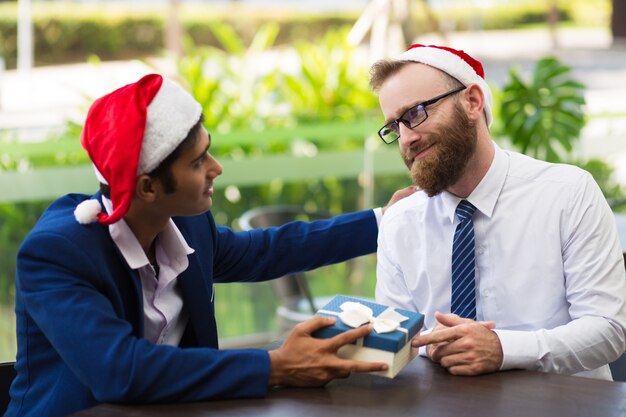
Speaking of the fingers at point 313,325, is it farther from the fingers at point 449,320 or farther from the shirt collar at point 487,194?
the shirt collar at point 487,194

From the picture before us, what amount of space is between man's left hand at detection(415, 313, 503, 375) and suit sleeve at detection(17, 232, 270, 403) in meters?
0.39

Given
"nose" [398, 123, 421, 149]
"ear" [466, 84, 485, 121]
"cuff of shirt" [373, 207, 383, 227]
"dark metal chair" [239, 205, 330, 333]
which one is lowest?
"dark metal chair" [239, 205, 330, 333]

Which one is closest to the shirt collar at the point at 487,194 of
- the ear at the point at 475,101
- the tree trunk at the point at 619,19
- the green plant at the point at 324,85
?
the ear at the point at 475,101

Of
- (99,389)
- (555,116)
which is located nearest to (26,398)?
(99,389)

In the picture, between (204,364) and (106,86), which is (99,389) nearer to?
(204,364)

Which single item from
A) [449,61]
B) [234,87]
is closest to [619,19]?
[234,87]

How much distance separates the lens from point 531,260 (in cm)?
244

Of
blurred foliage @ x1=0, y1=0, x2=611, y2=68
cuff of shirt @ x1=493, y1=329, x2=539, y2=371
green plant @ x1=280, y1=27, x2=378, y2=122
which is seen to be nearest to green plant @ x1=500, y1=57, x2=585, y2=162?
green plant @ x1=280, y1=27, x2=378, y2=122

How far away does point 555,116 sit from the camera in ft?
16.9

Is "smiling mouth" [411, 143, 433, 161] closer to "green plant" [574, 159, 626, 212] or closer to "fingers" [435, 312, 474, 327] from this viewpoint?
"fingers" [435, 312, 474, 327]

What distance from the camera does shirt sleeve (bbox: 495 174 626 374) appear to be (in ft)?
7.32

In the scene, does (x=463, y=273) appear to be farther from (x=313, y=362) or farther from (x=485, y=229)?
(x=313, y=362)

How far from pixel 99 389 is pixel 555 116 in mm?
3707

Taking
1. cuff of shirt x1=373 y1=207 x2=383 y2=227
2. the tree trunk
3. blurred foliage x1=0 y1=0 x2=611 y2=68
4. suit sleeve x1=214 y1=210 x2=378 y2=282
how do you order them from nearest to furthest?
suit sleeve x1=214 y1=210 x2=378 y2=282
cuff of shirt x1=373 y1=207 x2=383 y2=227
the tree trunk
blurred foliage x1=0 y1=0 x2=611 y2=68
